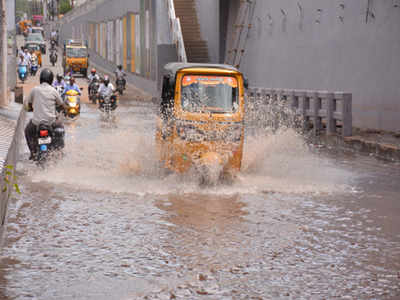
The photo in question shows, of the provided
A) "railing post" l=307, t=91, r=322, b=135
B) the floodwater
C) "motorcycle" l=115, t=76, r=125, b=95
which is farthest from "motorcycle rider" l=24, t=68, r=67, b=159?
"motorcycle" l=115, t=76, r=125, b=95

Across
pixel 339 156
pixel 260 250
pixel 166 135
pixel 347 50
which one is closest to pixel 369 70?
pixel 347 50

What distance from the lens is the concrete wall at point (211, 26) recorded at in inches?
1436

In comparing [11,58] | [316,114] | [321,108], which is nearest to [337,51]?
[321,108]

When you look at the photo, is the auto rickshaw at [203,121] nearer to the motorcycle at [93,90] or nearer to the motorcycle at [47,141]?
the motorcycle at [47,141]

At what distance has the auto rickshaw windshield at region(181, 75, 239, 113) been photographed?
11.7m

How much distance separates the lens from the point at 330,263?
266 inches

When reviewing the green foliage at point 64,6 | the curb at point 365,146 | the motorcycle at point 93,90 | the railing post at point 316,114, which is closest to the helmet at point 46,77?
the curb at point 365,146

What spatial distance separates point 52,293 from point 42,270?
704mm

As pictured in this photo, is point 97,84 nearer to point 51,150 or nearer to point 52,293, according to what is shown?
point 51,150

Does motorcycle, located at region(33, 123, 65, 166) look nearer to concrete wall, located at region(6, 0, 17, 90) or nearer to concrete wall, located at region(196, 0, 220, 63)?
concrete wall, located at region(6, 0, 17, 90)

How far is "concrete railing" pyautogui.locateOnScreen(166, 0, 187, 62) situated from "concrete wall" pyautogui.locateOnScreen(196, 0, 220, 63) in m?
1.51

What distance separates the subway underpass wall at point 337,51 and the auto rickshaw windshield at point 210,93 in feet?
26.2

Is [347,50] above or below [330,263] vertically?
above

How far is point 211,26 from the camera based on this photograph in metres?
37.1
